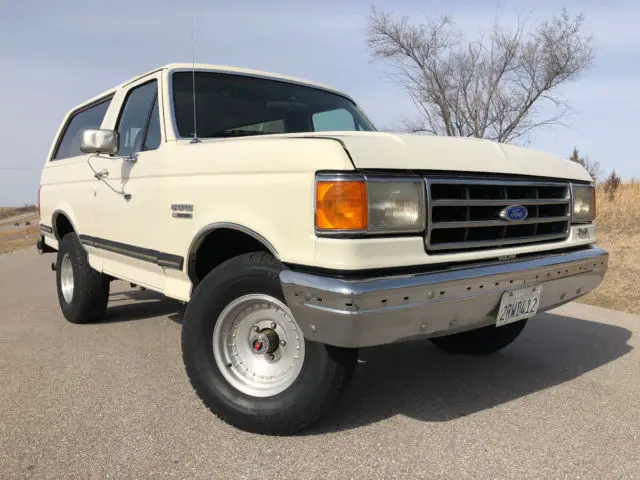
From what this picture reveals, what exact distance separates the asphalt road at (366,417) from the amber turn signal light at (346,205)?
3.52 feet

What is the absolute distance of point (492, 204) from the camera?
2.76 meters

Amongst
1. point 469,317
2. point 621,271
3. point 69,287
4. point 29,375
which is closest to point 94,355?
point 29,375

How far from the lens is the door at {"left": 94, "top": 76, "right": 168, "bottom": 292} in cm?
358

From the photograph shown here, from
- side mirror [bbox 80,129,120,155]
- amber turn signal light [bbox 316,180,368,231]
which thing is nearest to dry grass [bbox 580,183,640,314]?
amber turn signal light [bbox 316,180,368,231]

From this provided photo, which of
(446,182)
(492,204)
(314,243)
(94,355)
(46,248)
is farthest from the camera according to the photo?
(46,248)

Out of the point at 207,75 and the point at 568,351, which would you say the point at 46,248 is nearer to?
the point at 207,75

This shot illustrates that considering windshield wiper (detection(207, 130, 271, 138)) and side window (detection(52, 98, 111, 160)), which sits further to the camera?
side window (detection(52, 98, 111, 160))

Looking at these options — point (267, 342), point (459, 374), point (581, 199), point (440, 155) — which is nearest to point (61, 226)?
point (267, 342)

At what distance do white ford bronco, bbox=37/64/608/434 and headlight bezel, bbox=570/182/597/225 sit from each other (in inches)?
0.5

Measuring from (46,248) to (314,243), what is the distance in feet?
15.9

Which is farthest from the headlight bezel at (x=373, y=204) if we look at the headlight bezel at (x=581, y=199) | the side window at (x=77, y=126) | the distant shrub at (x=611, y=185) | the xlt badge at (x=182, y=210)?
the distant shrub at (x=611, y=185)

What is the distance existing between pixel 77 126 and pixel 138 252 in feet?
7.79

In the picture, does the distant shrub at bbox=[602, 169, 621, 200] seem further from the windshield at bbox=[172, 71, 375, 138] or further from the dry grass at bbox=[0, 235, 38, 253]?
the dry grass at bbox=[0, 235, 38, 253]

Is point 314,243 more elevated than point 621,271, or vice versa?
point 314,243
